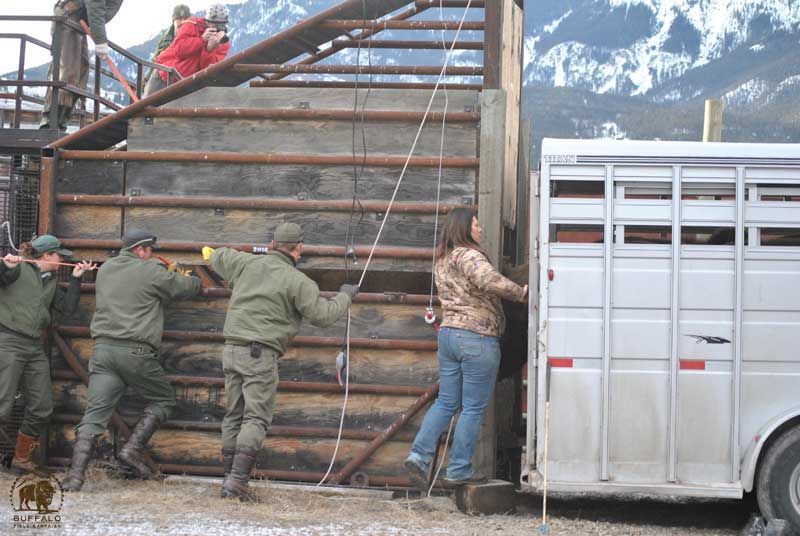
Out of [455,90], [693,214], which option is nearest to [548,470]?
[693,214]

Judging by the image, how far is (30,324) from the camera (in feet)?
26.0

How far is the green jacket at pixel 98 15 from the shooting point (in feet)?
31.8

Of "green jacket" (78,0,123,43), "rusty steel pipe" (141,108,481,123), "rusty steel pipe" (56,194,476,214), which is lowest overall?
"rusty steel pipe" (56,194,476,214)

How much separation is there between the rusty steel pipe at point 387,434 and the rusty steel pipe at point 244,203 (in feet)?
4.61

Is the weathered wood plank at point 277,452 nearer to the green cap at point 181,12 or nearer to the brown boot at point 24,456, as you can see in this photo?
the brown boot at point 24,456

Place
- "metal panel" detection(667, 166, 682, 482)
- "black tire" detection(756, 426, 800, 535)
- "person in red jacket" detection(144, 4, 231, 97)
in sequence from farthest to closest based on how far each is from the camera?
"person in red jacket" detection(144, 4, 231, 97) → "metal panel" detection(667, 166, 682, 482) → "black tire" detection(756, 426, 800, 535)

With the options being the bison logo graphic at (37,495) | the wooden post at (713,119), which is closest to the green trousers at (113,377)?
the bison logo graphic at (37,495)

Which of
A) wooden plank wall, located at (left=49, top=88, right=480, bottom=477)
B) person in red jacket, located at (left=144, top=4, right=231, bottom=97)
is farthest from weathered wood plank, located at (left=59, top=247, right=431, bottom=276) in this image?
person in red jacket, located at (left=144, top=4, right=231, bottom=97)

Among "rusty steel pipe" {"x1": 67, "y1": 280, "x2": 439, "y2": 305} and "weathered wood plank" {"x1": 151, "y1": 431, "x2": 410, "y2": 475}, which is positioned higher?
"rusty steel pipe" {"x1": 67, "y1": 280, "x2": 439, "y2": 305}

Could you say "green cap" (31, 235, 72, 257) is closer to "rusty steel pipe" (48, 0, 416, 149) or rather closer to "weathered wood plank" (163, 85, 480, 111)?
"rusty steel pipe" (48, 0, 416, 149)

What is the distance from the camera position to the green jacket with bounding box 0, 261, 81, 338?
7.88 m

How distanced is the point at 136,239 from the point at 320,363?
1.74 m

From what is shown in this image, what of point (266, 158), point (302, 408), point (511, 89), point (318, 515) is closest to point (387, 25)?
point (511, 89)

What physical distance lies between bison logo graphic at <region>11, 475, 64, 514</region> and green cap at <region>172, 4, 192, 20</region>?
565 cm
